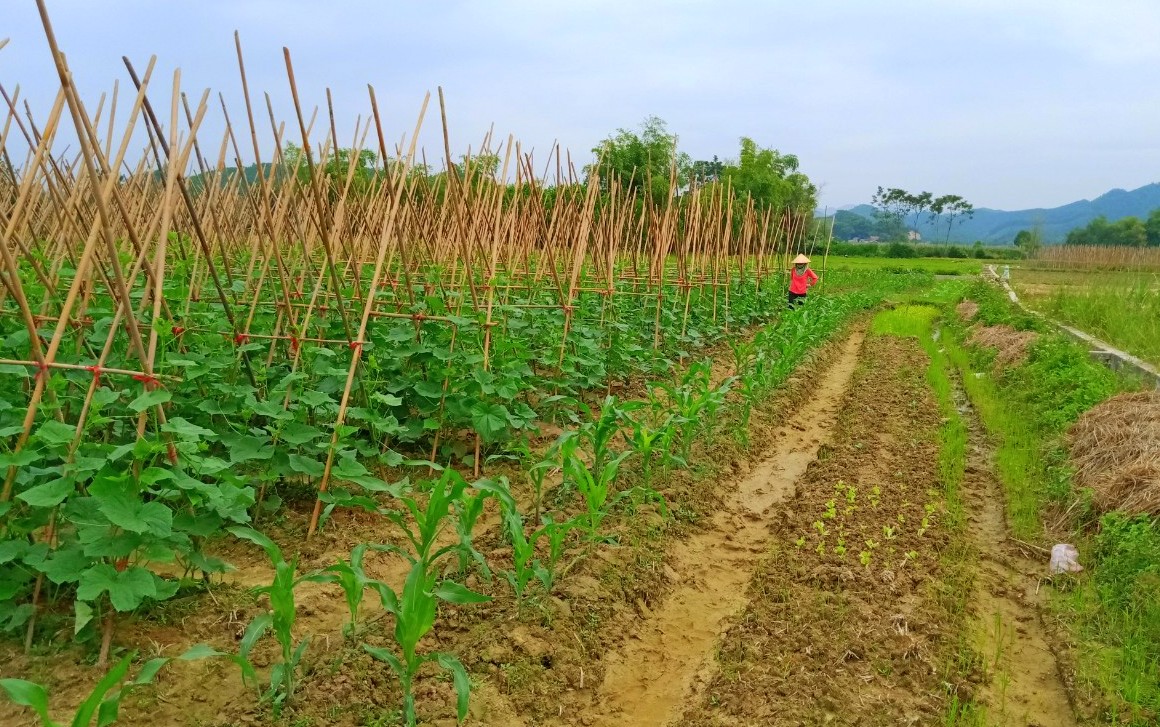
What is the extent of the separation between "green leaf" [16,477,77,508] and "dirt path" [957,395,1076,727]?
3637mm

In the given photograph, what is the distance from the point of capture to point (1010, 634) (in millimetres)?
3480

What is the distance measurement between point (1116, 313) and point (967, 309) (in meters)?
5.72

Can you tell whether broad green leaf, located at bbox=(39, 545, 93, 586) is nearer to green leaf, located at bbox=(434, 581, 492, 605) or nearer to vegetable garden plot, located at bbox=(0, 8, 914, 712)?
vegetable garden plot, located at bbox=(0, 8, 914, 712)

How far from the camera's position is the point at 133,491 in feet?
7.96

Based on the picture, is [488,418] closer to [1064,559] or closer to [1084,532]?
[1064,559]

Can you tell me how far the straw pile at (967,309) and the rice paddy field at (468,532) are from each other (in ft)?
28.9

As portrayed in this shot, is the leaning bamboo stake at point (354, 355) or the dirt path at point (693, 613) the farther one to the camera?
the leaning bamboo stake at point (354, 355)

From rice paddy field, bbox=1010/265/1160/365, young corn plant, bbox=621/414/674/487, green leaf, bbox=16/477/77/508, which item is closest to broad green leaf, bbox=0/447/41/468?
green leaf, bbox=16/477/77/508

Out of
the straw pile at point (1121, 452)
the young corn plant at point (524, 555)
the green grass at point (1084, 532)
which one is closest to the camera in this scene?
the green grass at point (1084, 532)

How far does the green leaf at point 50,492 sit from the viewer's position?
239cm

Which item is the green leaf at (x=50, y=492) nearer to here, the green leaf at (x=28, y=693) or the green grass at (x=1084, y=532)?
the green leaf at (x=28, y=693)

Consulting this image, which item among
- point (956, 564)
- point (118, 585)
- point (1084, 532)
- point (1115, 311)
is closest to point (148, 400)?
point (118, 585)

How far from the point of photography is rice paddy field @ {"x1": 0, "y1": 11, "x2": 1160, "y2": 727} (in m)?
2.54

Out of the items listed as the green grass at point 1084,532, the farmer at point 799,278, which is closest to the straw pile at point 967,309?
the farmer at point 799,278
